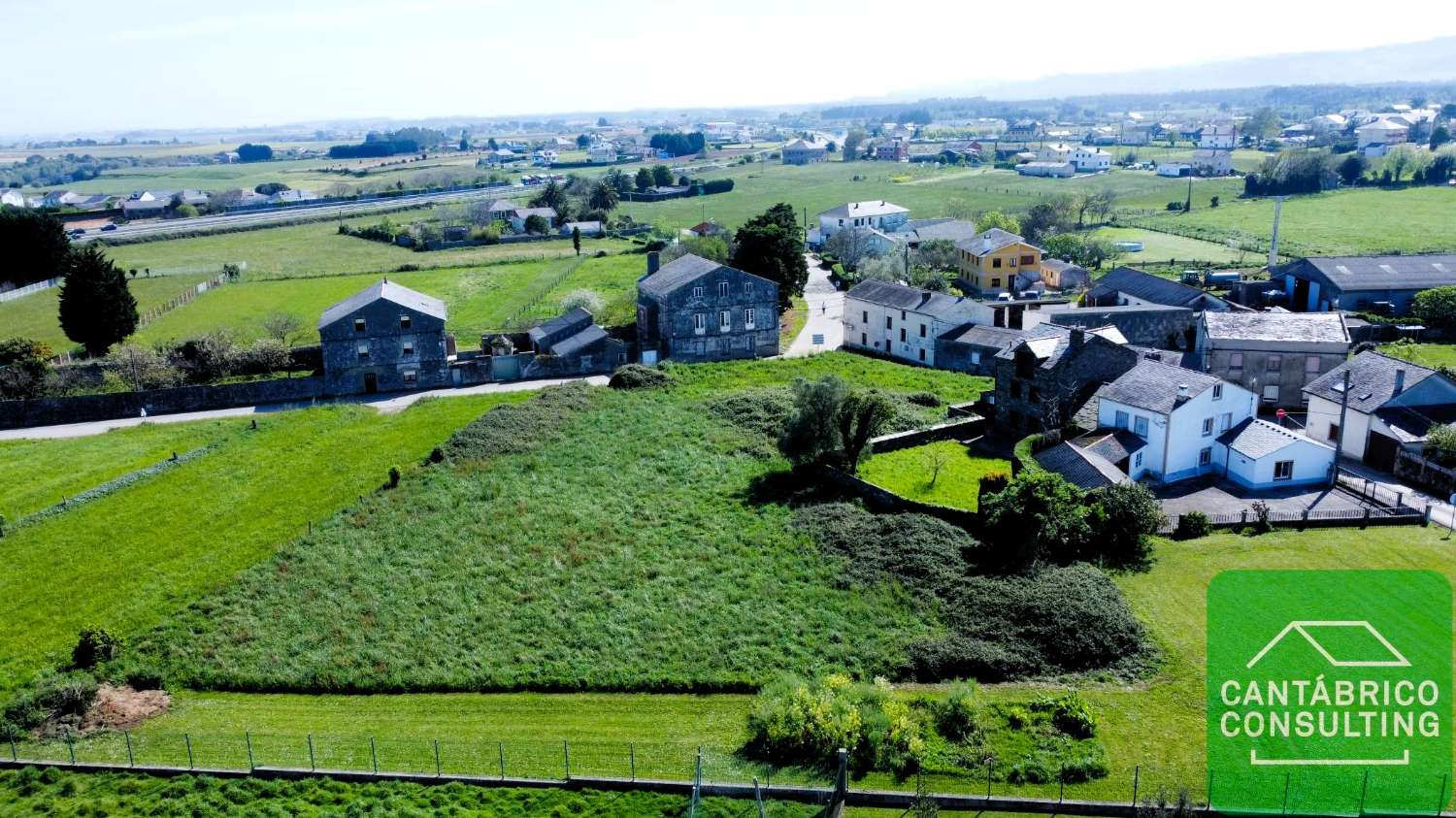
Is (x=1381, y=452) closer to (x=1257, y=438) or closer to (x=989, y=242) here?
(x=1257, y=438)

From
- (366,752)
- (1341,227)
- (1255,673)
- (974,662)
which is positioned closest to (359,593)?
(366,752)

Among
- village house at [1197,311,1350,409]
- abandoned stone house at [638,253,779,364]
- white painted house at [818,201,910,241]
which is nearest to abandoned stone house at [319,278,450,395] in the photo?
abandoned stone house at [638,253,779,364]

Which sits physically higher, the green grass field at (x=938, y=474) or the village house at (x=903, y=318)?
the village house at (x=903, y=318)

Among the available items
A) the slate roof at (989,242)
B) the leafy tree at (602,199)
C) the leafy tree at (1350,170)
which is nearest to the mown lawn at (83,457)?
the slate roof at (989,242)

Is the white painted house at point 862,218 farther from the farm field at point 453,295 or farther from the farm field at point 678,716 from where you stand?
the farm field at point 678,716

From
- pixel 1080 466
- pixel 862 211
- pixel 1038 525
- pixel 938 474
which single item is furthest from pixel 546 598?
pixel 862 211

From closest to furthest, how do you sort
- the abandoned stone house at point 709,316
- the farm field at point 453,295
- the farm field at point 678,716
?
1. the farm field at point 678,716
2. the abandoned stone house at point 709,316
3. the farm field at point 453,295

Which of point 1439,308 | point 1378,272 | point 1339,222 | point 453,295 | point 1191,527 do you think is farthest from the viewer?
point 1339,222
